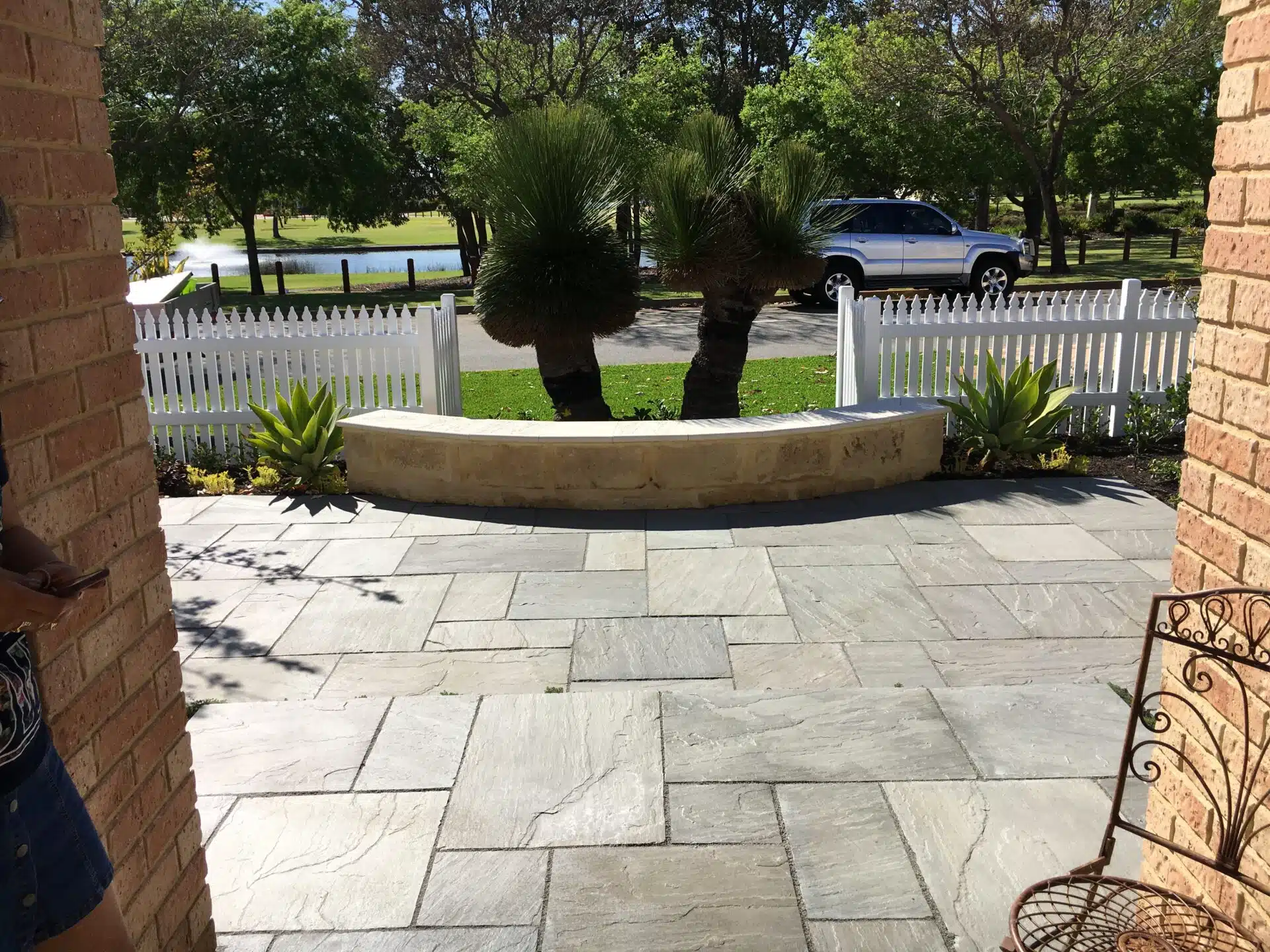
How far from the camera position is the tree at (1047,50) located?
21.8 m

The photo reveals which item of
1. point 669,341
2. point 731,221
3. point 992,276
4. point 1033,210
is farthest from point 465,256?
point 731,221

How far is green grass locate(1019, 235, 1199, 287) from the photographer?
2319 cm

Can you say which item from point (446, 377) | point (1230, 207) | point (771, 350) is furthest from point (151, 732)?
point (771, 350)

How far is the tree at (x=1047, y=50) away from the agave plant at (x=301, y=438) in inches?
743

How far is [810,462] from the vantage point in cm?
735

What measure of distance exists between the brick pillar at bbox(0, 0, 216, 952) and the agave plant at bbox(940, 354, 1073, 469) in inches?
255

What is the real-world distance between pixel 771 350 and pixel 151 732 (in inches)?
490

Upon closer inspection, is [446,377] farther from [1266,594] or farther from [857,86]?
[857,86]

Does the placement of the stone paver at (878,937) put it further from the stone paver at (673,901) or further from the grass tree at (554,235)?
the grass tree at (554,235)

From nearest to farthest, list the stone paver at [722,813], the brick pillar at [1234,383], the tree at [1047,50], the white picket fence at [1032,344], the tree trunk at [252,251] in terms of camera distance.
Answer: the brick pillar at [1234,383]
the stone paver at [722,813]
the white picket fence at [1032,344]
the tree at [1047,50]
the tree trunk at [252,251]

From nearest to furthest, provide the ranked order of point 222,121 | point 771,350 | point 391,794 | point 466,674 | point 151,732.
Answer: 1. point 151,732
2. point 391,794
3. point 466,674
4. point 771,350
5. point 222,121

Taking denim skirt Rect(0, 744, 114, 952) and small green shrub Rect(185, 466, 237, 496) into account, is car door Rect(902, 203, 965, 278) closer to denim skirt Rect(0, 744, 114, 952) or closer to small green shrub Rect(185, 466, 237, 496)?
small green shrub Rect(185, 466, 237, 496)

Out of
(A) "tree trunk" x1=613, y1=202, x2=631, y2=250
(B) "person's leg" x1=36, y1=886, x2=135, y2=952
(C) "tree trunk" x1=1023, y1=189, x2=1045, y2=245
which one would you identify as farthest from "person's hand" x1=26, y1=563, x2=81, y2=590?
(C) "tree trunk" x1=1023, y1=189, x2=1045, y2=245

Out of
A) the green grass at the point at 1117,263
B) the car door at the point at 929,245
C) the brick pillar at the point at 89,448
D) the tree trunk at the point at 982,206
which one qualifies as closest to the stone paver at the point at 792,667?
the brick pillar at the point at 89,448
